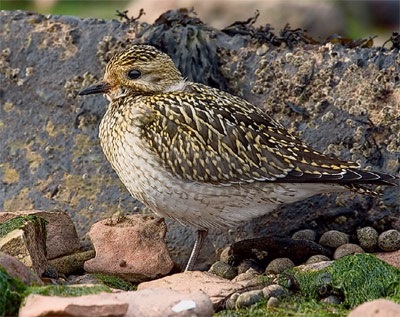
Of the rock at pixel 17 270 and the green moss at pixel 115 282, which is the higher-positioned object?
the rock at pixel 17 270

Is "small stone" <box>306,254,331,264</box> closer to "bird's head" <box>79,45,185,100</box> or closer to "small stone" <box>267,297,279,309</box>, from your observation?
"small stone" <box>267,297,279,309</box>

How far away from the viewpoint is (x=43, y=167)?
1216 cm

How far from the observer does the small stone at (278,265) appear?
10.5 metres

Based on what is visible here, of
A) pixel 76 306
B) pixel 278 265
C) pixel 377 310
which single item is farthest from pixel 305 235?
pixel 76 306

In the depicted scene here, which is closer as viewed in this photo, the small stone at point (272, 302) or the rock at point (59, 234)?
the small stone at point (272, 302)

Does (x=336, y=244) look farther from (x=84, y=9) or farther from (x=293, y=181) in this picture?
(x=84, y=9)

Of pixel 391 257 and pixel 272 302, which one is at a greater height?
pixel 272 302

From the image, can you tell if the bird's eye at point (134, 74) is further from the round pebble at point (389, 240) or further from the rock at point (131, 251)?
the round pebble at point (389, 240)

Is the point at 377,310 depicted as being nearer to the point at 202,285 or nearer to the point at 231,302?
the point at 231,302

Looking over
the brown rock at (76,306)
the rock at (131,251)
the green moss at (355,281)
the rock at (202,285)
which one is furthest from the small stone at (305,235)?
the brown rock at (76,306)

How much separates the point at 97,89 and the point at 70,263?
5.37ft

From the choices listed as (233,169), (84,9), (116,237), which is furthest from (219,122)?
(84,9)

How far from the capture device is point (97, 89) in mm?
10992

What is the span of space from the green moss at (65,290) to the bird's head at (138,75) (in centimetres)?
283
